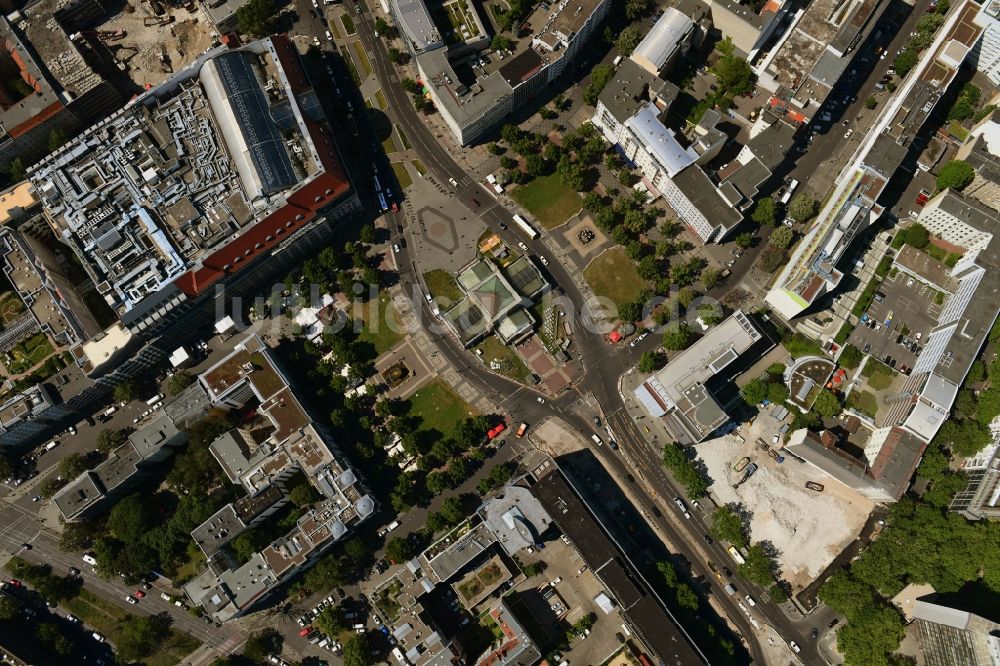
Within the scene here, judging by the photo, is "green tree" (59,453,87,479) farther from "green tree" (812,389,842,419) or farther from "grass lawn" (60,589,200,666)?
"green tree" (812,389,842,419)

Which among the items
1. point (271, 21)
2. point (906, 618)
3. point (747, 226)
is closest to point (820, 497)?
point (906, 618)

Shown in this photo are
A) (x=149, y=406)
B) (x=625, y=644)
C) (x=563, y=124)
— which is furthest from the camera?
(x=563, y=124)

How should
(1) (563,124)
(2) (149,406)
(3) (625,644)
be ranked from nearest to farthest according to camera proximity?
(3) (625,644) → (2) (149,406) → (1) (563,124)

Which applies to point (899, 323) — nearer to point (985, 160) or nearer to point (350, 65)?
point (985, 160)

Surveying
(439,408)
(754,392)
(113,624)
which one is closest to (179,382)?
(113,624)

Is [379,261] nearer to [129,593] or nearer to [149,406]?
[149,406]

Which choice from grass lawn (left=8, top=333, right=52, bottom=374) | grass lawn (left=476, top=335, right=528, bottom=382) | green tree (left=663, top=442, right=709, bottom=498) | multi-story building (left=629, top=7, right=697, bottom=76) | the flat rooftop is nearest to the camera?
the flat rooftop

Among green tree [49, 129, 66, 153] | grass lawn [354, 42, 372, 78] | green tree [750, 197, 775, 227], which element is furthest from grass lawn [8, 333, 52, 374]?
green tree [750, 197, 775, 227]
